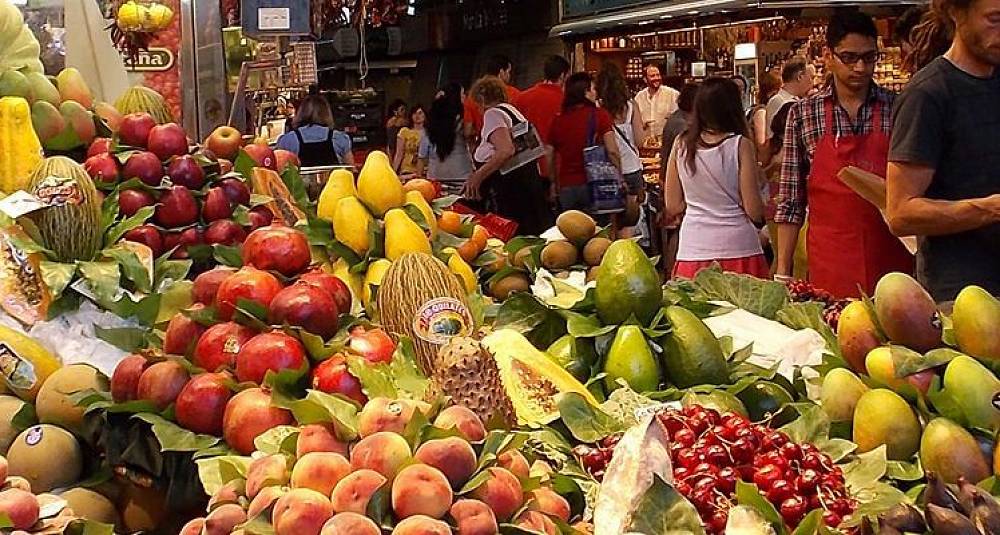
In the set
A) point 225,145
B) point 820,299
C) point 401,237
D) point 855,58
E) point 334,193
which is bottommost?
point 820,299

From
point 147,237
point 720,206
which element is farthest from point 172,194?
point 720,206

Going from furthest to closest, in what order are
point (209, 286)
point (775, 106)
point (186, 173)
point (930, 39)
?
point (775, 106) < point (930, 39) < point (186, 173) < point (209, 286)

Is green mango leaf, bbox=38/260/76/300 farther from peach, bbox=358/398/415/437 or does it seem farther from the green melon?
peach, bbox=358/398/415/437

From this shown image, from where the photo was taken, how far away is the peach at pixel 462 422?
62.6 inches

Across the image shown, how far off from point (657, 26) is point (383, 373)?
6.16 metres

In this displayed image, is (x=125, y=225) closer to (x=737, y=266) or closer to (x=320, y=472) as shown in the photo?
(x=320, y=472)

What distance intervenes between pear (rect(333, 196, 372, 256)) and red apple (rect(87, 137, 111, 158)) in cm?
68

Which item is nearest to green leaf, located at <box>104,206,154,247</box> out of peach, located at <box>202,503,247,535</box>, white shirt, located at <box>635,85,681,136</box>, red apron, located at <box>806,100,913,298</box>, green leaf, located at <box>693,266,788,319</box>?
green leaf, located at <box>693,266,788,319</box>

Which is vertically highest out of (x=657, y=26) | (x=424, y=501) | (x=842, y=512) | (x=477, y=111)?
(x=657, y=26)

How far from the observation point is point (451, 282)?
2.49m

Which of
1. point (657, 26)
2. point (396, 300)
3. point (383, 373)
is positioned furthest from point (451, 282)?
point (657, 26)

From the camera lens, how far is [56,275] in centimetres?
264

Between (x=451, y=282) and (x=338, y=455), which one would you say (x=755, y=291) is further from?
(x=338, y=455)

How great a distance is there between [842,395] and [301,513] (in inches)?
42.8
